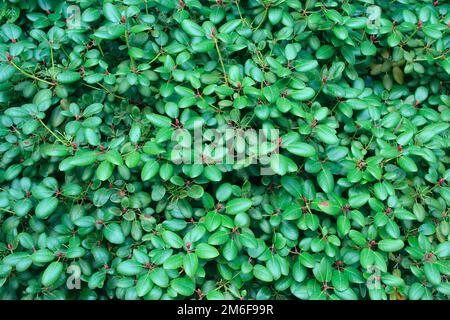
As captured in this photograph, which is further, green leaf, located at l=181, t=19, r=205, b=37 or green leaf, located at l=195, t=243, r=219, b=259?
green leaf, located at l=181, t=19, r=205, b=37

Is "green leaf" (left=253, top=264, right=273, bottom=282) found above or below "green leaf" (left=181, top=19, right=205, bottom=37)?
below

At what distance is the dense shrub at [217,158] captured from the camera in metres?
1.78

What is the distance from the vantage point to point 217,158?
1.73 meters

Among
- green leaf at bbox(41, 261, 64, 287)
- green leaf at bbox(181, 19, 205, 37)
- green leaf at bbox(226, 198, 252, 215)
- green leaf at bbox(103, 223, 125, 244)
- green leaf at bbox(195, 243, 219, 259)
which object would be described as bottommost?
green leaf at bbox(41, 261, 64, 287)

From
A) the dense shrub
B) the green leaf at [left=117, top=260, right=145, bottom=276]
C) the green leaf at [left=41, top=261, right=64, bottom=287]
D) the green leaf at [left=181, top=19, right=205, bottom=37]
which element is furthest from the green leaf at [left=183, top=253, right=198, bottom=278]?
the green leaf at [left=181, top=19, right=205, bottom=37]

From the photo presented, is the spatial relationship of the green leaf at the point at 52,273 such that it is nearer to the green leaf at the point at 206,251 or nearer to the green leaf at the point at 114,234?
the green leaf at the point at 114,234

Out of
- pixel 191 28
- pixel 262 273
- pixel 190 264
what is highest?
pixel 191 28

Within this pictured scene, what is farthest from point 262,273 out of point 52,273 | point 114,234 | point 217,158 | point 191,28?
point 191,28

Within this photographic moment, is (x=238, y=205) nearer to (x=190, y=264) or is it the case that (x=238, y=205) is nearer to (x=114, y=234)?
(x=190, y=264)

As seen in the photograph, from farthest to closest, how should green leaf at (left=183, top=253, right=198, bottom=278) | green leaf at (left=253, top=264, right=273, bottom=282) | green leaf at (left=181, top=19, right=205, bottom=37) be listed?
1. green leaf at (left=181, top=19, right=205, bottom=37)
2. green leaf at (left=253, top=264, right=273, bottom=282)
3. green leaf at (left=183, top=253, right=198, bottom=278)

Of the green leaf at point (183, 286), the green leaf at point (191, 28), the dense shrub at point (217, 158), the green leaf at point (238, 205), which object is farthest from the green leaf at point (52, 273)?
the green leaf at point (191, 28)

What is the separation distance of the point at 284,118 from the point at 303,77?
21 centimetres

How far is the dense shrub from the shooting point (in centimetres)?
178

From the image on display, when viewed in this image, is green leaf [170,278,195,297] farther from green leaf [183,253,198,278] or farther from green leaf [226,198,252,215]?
green leaf [226,198,252,215]
